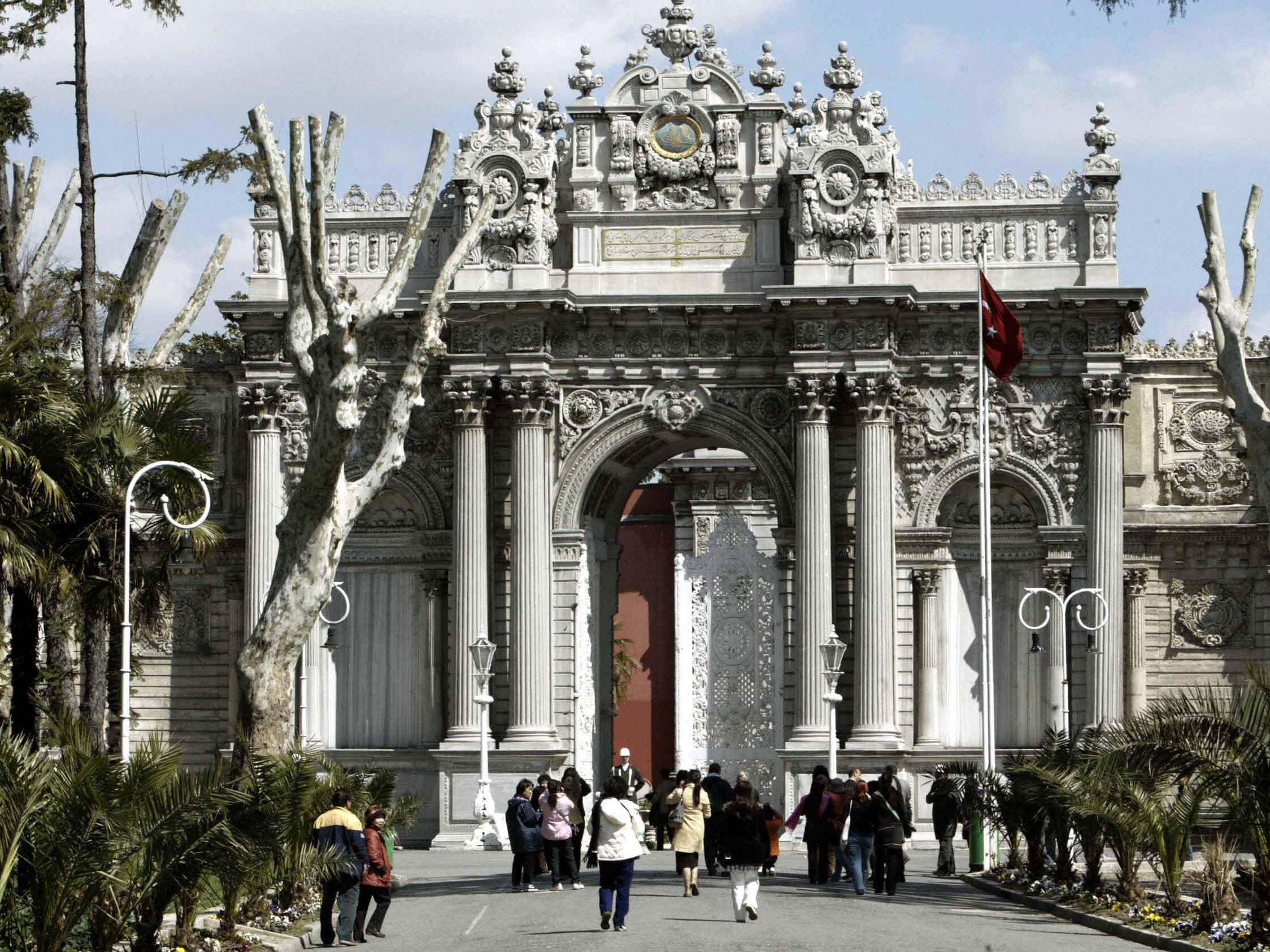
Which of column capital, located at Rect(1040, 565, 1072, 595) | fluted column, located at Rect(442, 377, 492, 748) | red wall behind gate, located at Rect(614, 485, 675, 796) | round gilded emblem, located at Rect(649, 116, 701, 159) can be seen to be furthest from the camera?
red wall behind gate, located at Rect(614, 485, 675, 796)

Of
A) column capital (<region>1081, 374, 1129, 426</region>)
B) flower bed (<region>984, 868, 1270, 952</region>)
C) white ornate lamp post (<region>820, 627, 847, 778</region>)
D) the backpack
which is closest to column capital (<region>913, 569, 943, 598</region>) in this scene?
white ornate lamp post (<region>820, 627, 847, 778</region>)

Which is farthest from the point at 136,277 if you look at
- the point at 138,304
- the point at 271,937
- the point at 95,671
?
the point at 271,937

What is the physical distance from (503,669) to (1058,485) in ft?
38.2

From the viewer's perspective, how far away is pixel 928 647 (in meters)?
48.0

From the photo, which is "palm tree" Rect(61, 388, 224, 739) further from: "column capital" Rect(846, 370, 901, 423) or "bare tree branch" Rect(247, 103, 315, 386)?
"column capital" Rect(846, 370, 901, 423)

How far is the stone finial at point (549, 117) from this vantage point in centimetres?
4903

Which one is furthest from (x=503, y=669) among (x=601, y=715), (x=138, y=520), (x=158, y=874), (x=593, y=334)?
(x=158, y=874)

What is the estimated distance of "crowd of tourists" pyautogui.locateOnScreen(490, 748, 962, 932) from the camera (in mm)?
27109

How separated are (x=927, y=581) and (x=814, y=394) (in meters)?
4.48

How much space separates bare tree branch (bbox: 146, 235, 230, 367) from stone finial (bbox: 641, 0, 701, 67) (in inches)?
392

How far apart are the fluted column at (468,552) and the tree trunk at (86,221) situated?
12259 mm

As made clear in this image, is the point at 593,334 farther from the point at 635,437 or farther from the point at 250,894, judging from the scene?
the point at 250,894

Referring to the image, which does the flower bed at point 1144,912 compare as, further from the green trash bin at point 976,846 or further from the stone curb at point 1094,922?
the green trash bin at point 976,846

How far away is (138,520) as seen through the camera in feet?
127
